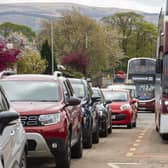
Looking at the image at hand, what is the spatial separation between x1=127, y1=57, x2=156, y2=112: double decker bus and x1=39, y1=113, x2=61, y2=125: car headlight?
1578 inches

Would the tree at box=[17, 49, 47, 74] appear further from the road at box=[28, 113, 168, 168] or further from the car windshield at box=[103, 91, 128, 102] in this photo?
the road at box=[28, 113, 168, 168]

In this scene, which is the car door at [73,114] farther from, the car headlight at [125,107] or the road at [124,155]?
the car headlight at [125,107]

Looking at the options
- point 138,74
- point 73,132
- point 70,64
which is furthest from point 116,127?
point 70,64

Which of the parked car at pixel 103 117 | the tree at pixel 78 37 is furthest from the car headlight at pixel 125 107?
the tree at pixel 78 37

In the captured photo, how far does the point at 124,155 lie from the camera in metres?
15.3

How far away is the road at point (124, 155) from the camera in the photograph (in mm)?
13344

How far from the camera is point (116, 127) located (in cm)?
2784

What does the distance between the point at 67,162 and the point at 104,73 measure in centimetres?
9845

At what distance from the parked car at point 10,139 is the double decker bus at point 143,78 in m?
43.5

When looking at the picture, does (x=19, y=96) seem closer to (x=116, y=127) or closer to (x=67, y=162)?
(x=67, y=162)

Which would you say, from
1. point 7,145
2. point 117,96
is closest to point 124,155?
point 7,145

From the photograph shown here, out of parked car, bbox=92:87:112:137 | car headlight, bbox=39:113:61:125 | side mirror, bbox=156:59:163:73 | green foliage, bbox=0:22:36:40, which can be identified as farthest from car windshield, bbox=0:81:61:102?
green foliage, bbox=0:22:36:40

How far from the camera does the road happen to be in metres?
13.3

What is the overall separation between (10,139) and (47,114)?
166 inches
